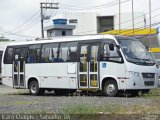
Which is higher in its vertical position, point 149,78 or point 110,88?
point 149,78

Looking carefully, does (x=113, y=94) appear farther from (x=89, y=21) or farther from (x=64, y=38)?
(x=89, y=21)

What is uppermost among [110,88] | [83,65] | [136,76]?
[83,65]

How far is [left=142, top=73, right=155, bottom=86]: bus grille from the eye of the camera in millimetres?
19984

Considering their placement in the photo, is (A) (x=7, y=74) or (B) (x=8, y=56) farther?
(B) (x=8, y=56)

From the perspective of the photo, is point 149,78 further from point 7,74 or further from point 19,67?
point 7,74

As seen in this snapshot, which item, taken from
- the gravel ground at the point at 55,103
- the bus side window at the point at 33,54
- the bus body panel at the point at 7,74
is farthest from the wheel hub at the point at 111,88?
the bus body panel at the point at 7,74

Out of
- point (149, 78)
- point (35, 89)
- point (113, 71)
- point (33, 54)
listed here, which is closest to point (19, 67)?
point (33, 54)

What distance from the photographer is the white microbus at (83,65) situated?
1988 cm

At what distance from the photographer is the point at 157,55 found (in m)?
31.7

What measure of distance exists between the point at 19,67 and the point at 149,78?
7895 millimetres

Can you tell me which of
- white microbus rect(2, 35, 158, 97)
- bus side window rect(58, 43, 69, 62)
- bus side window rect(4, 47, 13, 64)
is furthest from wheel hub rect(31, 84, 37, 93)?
bus side window rect(58, 43, 69, 62)

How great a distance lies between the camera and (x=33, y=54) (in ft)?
79.8

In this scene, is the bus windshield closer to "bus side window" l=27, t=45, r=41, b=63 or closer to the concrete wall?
"bus side window" l=27, t=45, r=41, b=63

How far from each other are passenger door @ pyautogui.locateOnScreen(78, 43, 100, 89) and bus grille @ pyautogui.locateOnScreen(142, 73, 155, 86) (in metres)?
2.16
